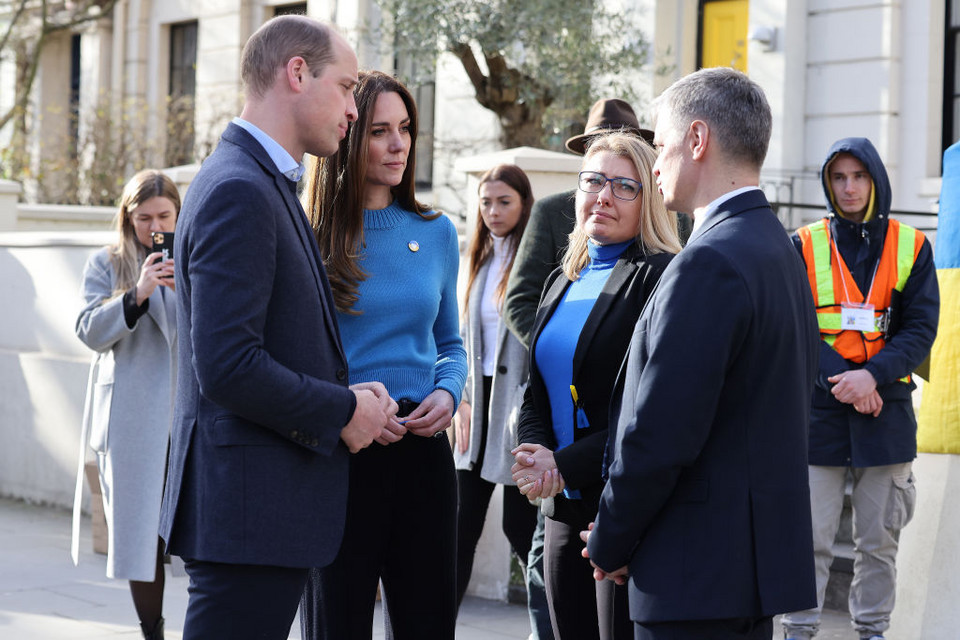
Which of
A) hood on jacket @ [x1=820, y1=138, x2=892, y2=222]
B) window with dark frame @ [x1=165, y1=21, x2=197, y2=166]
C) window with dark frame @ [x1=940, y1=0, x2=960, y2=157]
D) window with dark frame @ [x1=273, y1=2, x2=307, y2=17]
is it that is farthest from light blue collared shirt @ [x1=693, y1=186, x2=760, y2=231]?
window with dark frame @ [x1=165, y1=21, x2=197, y2=166]

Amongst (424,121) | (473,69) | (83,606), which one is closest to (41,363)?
(83,606)

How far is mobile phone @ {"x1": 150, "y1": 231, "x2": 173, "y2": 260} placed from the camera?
5.21m

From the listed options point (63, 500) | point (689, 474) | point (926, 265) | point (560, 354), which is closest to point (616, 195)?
point (560, 354)

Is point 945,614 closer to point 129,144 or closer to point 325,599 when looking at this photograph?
point 325,599

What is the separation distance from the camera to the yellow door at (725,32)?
12.4 metres

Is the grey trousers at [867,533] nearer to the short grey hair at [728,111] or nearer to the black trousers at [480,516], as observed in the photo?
the black trousers at [480,516]

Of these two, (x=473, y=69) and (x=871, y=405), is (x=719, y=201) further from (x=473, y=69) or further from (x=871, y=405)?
(x=473, y=69)

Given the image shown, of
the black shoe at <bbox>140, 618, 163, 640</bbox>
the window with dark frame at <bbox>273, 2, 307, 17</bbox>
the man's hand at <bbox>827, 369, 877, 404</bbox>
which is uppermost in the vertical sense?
the window with dark frame at <bbox>273, 2, 307, 17</bbox>

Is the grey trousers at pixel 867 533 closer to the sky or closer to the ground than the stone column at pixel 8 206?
closer to the ground

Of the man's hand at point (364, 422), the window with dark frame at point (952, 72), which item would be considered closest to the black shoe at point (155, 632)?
the man's hand at point (364, 422)

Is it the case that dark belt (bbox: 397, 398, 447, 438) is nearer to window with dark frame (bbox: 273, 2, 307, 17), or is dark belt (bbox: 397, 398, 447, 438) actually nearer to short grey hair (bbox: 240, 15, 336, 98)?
short grey hair (bbox: 240, 15, 336, 98)

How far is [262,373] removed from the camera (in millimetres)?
2754

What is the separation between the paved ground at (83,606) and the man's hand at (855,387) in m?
1.14

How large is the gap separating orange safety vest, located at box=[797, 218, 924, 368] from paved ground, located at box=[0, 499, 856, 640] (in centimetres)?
133
